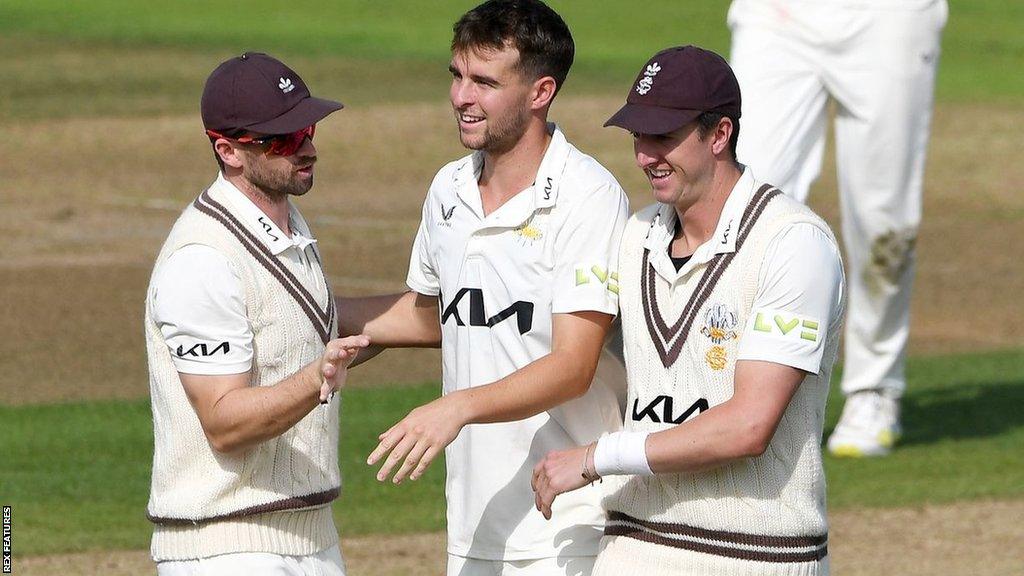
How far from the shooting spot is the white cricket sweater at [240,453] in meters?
5.27

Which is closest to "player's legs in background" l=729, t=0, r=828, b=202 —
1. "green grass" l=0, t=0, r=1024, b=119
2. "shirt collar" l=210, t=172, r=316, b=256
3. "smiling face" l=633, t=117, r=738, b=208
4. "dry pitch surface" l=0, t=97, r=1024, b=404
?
"dry pitch surface" l=0, t=97, r=1024, b=404

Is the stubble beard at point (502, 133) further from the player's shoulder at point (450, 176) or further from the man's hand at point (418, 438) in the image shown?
the man's hand at point (418, 438)

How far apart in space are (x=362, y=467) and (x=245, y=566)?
429cm

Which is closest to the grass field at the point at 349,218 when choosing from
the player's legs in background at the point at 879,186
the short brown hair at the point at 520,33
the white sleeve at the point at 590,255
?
the player's legs in background at the point at 879,186

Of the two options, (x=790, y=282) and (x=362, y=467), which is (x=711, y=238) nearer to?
(x=790, y=282)

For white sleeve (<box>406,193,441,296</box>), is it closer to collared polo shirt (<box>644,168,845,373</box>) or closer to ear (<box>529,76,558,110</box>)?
ear (<box>529,76,558,110</box>)

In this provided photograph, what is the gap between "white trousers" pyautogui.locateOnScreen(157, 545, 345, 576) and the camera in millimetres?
5289

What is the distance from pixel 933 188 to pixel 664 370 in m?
15.4

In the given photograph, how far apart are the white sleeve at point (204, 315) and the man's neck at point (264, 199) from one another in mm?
277

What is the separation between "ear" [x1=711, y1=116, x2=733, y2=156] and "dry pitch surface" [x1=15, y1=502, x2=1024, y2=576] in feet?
10.7

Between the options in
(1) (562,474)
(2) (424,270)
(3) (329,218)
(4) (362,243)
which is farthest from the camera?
(3) (329,218)

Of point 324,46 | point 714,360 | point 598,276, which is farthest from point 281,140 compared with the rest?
point 324,46

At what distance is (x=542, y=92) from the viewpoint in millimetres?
5633

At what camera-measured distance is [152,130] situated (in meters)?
21.4
